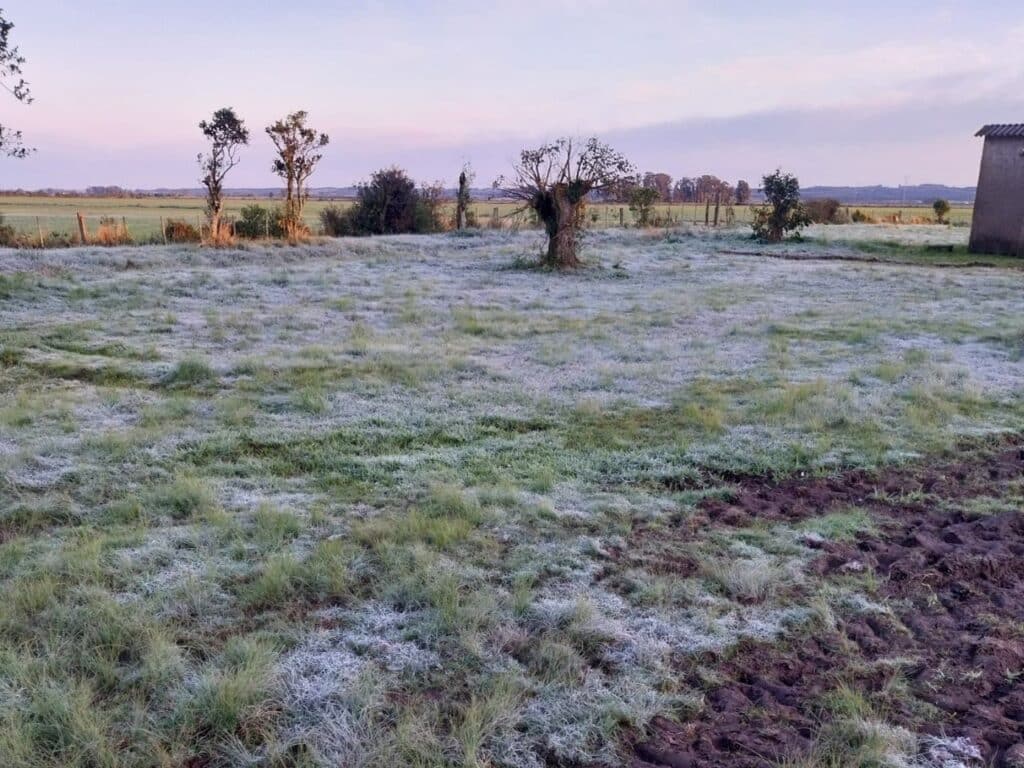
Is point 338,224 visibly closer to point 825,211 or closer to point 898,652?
point 898,652

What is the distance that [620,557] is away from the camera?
3.94 meters

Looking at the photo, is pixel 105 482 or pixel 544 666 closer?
pixel 544 666

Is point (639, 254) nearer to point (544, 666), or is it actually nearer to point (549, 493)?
point (549, 493)

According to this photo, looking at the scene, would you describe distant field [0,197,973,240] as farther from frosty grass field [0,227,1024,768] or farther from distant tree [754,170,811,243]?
frosty grass field [0,227,1024,768]

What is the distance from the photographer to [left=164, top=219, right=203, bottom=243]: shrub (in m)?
20.5

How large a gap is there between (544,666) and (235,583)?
1.49 meters

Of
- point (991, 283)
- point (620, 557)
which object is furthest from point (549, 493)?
point (991, 283)

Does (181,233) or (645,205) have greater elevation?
(645,205)

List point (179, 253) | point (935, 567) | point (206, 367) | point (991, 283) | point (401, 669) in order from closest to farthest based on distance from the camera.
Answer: point (401, 669) < point (935, 567) < point (206, 367) < point (991, 283) < point (179, 253)

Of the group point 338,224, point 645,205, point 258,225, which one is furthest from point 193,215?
point 645,205

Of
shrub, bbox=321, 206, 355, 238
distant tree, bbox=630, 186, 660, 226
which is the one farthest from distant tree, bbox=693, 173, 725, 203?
shrub, bbox=321, 206, 355, 238

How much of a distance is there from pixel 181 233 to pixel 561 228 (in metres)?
10.3

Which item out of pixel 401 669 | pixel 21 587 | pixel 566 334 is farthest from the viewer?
pixel 566 334

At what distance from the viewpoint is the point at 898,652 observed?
311cm
